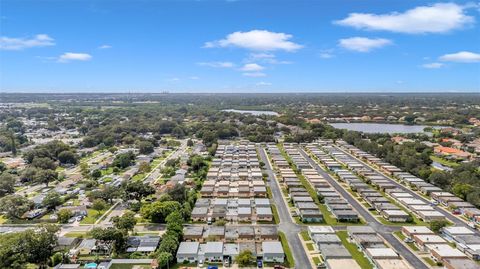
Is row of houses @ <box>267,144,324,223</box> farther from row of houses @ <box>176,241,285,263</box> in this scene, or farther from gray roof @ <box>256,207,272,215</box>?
row of houses @ <box>176,241,285,263</box>

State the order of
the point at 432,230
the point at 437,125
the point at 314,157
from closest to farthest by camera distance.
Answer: the point at 432,230 → the point at 314,157 → the point at 437,125

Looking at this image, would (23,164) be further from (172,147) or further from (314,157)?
(314,157)

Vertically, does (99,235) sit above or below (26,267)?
above

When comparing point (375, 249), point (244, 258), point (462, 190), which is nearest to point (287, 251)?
point (244, 258)

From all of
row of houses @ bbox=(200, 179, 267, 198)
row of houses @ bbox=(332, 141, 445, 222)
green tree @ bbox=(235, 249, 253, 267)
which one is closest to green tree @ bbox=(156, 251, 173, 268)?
green tree @ bbox=(235, 249, 253, 267)

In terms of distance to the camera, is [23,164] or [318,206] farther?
[23,164]

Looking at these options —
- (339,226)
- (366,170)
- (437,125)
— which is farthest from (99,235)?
(437,125)
